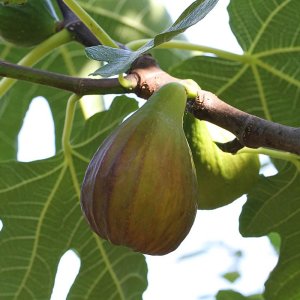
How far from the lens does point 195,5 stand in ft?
3.60

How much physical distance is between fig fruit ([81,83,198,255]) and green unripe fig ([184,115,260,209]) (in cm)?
23

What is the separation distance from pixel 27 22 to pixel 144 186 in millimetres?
655

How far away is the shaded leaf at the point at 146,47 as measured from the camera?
105cm

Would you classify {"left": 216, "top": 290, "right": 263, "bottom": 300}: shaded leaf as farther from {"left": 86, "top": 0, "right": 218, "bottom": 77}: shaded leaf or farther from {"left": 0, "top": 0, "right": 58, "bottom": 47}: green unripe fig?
{"left": 86, "top": 0, "right": 218, "bottom": 77}: shaded leaf

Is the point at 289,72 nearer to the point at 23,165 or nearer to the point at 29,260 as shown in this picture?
the point at 23,165

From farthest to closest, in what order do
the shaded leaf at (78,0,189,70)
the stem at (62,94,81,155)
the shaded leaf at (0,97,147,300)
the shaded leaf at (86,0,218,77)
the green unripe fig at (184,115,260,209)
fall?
the shaded leaf at (78,0,189,70)
the shaded leaf at (0,97,147,300)
the stem at (62,94,81,155)
the green unripe fig at (184,115,260,209)
the shaded leaf at (86,0,218,77)

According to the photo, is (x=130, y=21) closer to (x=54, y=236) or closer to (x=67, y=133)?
(x=67, y=133)

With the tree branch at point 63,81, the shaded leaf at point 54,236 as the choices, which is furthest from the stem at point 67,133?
the tree branch at point 63,81

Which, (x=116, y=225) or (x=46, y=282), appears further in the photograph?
(x=46, y=282)

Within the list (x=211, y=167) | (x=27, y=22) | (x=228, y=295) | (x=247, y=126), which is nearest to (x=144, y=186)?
(x=247, y=126)

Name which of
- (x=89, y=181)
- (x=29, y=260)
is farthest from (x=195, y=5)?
(x=29, y=260)

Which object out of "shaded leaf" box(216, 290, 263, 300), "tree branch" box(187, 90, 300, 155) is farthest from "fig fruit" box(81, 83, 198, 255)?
"shaded leaf" box(216, 290, 263, 300)

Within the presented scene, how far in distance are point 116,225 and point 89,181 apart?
0.09 m

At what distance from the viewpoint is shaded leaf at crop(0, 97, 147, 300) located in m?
1.68
